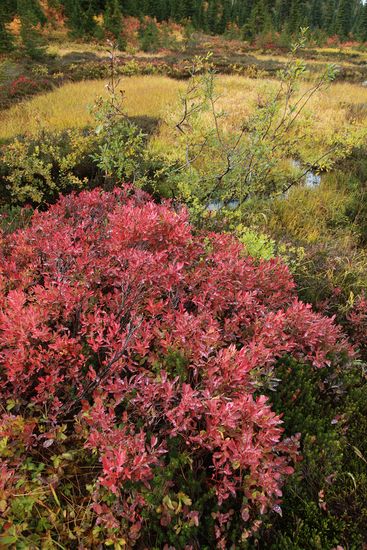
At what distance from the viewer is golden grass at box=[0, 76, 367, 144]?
9.34 metres

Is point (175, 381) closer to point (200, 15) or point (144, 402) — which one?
point (144, 402)

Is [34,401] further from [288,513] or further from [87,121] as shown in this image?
[87,121]

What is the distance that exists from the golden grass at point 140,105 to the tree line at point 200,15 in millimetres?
13159

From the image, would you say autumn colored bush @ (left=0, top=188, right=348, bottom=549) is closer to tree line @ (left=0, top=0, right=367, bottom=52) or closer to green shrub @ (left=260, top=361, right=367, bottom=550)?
green shrub @ (left=260, top=361, right=367, bottom=550)

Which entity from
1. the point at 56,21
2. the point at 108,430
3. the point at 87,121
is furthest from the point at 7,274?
the point at 56,21

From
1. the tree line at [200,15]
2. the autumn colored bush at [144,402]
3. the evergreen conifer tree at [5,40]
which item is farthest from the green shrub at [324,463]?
the evergreen conifer tree at [5,40]

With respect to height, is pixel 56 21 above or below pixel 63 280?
above

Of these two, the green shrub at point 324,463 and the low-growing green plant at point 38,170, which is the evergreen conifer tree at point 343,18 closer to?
the low-growing green plant at point 38,170

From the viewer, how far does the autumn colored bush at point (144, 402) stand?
67.1 inches

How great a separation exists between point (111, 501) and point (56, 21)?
4992 centimetres

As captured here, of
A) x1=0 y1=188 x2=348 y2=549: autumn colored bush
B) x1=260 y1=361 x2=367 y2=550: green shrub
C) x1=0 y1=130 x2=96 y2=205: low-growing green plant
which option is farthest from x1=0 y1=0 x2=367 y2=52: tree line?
x1=260 y1=361 x2=367 y2=550: green shrub

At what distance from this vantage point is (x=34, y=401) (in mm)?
2018

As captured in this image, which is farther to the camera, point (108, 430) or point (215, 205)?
point (215, 205)

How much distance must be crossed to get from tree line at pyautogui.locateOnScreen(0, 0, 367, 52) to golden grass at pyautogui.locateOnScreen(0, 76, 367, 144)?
43.2 feet
